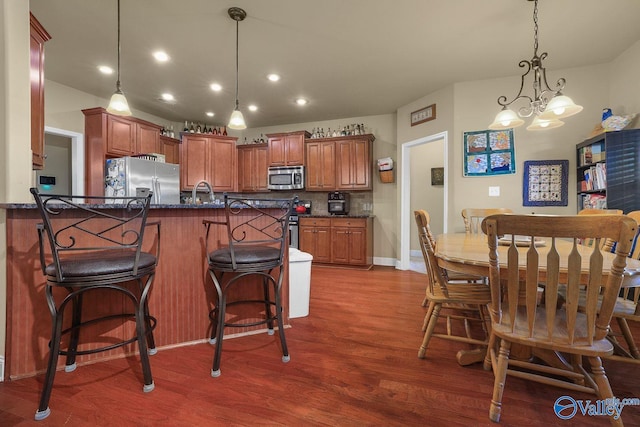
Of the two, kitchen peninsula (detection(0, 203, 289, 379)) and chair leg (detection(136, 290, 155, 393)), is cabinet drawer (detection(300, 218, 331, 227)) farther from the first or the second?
chair leg (detection(136, 290, 155, 393))

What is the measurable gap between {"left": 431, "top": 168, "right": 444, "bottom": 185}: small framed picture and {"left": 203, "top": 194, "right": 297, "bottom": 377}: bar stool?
14.1 feet

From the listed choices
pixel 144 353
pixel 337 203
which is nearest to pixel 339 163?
pixel 337 203

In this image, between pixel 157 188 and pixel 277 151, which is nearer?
pixel 157 188

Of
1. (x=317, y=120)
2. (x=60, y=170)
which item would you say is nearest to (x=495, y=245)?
(x=317, y=120)

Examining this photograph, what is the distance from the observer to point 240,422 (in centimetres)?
121

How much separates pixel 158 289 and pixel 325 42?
2.69m

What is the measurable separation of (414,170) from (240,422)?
541cm

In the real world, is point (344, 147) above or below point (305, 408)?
above

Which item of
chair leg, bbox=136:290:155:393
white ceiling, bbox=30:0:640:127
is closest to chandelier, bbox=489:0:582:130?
white ceiling, bbox=30:0:640:127

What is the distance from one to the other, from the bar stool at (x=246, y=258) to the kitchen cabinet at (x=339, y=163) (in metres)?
2.75

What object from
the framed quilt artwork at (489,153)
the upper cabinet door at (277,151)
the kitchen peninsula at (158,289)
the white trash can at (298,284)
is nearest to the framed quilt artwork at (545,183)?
the framed quilt artwork at (489,153)

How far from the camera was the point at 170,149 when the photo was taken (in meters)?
4.74

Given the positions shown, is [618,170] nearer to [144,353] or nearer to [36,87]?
[144,353]

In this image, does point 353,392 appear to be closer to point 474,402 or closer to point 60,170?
point 474,402
